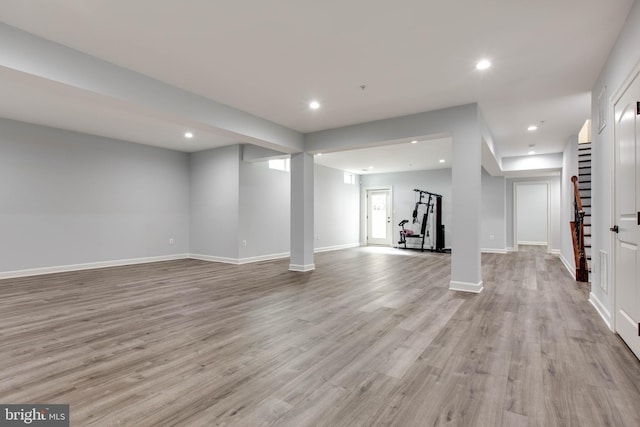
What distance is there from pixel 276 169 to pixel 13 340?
5.73 meters

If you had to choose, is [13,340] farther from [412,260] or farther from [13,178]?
[412,260]

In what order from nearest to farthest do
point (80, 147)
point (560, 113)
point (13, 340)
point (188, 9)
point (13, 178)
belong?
point (188, 9)
point (13, 340)
point (560, 113)
point (13, 178)
point (80, 147)

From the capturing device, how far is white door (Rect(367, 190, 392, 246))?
10.9 m

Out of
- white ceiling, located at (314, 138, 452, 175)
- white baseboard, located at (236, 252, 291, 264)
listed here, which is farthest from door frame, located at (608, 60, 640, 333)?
white baseboard, located at (236, 252, 291, 264)

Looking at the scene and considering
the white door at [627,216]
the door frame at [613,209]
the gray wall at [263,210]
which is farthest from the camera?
the gray wall at [263,210]

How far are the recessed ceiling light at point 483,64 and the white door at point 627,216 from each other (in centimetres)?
111

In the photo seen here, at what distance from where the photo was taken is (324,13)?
2.40 m

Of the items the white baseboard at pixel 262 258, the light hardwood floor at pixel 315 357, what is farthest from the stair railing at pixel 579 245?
the white baseboard at pixel 262 258

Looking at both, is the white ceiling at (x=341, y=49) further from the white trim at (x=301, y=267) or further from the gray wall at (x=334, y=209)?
the gray wall at (x=334, y=209)

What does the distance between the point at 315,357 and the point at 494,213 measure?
8576mm

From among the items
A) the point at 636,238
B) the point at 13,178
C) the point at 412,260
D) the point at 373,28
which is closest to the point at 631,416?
the point at 636,238

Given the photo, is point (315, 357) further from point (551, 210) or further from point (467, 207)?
point (551, 210)

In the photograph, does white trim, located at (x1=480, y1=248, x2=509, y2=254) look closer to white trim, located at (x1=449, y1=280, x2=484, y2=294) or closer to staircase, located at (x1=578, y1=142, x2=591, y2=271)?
staircase, located at (x1=578, y1=142, x2=591, y2=271)

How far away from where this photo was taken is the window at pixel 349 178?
34.8 ft
